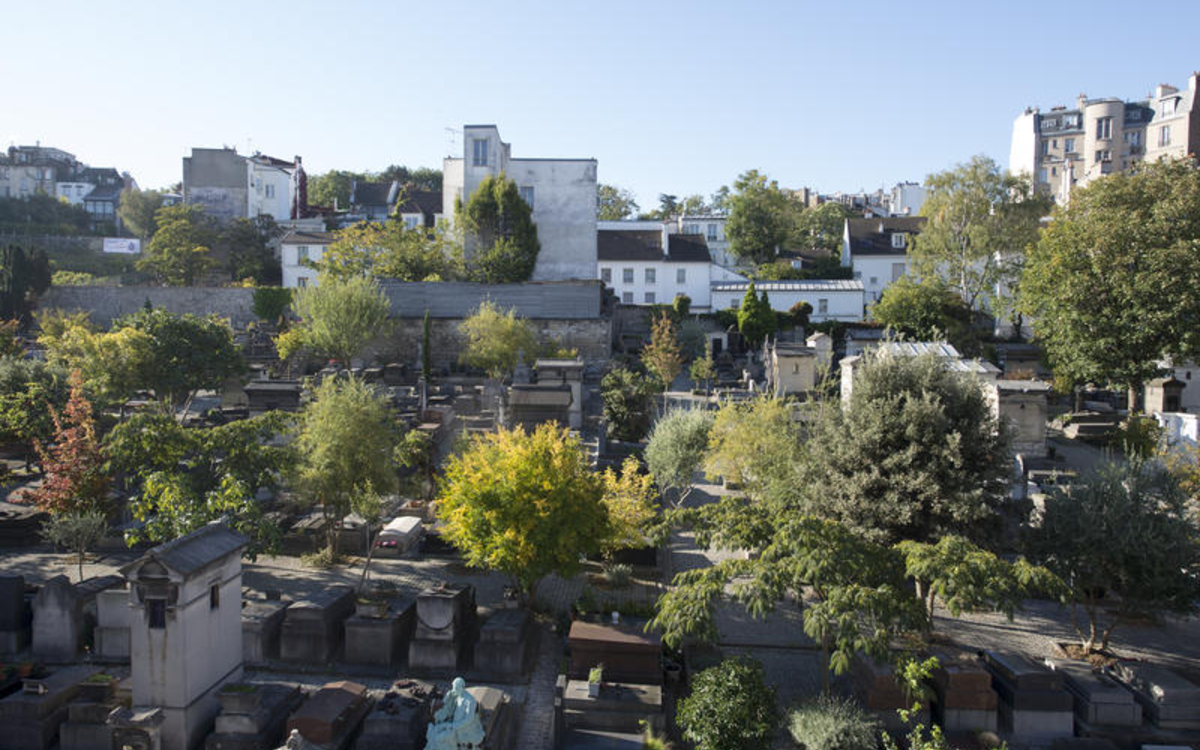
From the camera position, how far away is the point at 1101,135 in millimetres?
65375

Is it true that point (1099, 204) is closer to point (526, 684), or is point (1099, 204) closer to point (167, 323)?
point (526, 684)

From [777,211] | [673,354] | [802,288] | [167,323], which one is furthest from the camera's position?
[777,211]

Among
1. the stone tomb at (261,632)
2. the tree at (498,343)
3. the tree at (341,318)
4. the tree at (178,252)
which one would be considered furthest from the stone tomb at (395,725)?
the tree at (178,252)

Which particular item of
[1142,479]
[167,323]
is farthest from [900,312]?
[167,323]

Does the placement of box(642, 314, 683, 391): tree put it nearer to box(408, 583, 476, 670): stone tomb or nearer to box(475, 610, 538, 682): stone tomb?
box(475, 610, 538, 682): stone tomb

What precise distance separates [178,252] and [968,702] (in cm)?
4984

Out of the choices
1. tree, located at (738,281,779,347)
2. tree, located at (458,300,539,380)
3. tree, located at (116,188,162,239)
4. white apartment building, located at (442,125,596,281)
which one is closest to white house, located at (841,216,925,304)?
tree, located at (738,281,779,347)

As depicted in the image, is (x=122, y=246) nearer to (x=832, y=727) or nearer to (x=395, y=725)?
(x=395, y=725)

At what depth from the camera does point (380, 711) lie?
10.3 meters

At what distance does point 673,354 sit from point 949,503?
2239 centimetres

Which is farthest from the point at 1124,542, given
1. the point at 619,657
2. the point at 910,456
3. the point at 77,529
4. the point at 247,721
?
the point at 77,529

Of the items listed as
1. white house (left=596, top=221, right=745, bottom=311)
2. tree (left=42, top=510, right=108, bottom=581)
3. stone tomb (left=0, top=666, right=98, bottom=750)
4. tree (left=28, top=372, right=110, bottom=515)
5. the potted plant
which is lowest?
stone tomb (left=0, top=666, right=98, bottom=750)

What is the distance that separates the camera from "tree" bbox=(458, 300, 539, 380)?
105 ft

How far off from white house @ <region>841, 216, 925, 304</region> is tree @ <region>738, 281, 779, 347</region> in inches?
415
